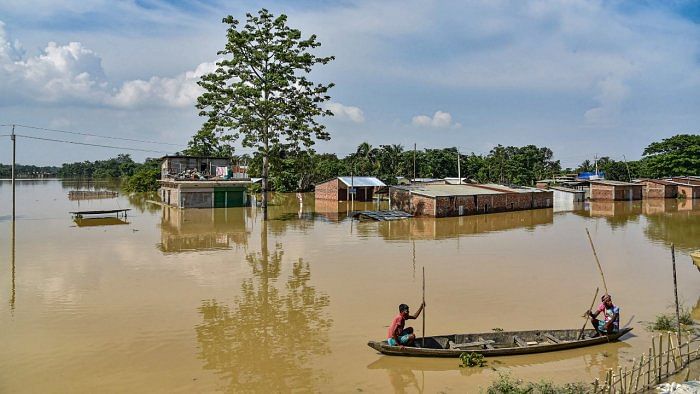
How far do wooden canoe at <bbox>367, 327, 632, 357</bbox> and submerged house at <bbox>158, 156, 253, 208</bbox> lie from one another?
39228mm

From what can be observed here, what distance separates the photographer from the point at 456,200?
43812 mm

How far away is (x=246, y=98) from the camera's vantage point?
37.5 m

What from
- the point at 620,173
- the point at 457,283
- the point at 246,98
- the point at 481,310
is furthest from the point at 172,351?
the point at 620,173

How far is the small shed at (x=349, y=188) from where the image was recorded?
5888cm

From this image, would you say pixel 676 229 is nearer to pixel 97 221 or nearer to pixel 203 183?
pixel 203 183

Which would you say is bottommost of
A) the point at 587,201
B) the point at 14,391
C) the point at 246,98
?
the point at 14,391

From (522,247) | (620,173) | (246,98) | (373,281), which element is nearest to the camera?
(373,281)

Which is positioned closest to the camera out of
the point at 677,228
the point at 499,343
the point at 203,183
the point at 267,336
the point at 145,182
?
the point at 499,343

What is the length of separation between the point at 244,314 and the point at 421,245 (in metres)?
15.1

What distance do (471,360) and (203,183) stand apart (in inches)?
1598

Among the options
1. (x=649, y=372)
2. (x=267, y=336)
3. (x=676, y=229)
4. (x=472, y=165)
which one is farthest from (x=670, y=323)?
(x=472, y=165)

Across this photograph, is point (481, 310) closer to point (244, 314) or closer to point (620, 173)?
point (244, 314)

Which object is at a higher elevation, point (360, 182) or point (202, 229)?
point (360, 182)

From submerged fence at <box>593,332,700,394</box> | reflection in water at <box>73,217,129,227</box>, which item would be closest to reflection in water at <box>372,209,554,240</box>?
reflection in water at <box>73,217,129,227</box>
